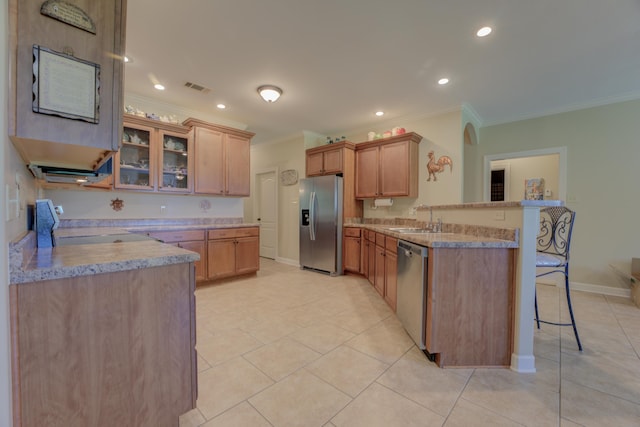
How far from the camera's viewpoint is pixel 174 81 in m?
3.17

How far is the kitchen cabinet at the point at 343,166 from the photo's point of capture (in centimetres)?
444

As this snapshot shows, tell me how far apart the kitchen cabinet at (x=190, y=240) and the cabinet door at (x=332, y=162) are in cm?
230

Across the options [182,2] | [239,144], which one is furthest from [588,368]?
[239,144]

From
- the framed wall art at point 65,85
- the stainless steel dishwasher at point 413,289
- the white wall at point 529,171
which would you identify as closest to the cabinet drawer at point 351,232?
the stainless steel dishwasher at point 413,289

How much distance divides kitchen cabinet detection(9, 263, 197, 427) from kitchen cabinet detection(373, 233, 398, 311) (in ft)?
6.47

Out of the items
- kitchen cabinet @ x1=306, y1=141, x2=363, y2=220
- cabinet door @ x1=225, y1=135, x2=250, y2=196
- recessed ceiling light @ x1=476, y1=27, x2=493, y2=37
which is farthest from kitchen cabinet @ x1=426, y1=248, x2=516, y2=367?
cabinet door @ x1=225, y1=135, x2=250, y2=196

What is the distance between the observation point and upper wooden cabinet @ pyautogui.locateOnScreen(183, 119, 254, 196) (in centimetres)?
385

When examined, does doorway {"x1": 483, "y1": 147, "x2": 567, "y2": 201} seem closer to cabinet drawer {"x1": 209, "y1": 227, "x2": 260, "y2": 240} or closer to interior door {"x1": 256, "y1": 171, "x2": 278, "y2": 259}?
cabinet drawer {"x1": 209, "y1": 227, "x2": 260, "y2": 240}

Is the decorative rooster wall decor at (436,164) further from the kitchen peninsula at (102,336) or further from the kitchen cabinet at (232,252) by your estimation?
the kitchen peninsula at (102,336)

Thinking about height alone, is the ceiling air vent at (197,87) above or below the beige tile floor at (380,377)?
above

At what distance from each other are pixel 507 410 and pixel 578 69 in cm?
355

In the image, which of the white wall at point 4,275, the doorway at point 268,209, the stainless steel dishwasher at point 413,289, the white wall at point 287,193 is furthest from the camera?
the doorway at point 268,209

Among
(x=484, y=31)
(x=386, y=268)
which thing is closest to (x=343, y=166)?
(x=386, y=268)

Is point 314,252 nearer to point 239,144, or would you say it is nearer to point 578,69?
point 239,144
